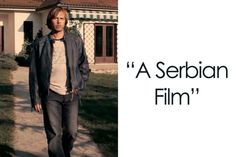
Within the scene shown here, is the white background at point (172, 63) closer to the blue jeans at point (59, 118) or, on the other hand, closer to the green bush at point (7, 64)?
the blue jeans at point (59, 118)

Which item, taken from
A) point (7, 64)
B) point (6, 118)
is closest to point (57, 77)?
point (6, 118)

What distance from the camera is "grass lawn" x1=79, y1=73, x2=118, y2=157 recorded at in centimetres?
722

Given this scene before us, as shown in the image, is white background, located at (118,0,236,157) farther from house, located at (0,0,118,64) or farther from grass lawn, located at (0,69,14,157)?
house, located at (0,0,118,64)

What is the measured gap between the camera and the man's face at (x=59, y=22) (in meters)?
5.01

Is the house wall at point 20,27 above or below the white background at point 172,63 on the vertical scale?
above

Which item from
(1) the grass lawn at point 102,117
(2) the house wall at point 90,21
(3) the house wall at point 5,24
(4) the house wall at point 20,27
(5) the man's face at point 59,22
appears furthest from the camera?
(3) the house wall at point 5,24

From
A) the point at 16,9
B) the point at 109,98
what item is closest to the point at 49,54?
the point at 109,98

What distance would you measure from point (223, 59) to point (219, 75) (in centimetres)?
9

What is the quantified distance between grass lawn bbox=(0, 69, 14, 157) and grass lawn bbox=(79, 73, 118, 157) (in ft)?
4.24

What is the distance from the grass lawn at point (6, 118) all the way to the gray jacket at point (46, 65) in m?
1.76

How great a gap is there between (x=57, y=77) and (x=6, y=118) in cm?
450

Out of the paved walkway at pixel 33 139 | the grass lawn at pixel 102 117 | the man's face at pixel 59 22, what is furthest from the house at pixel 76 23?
the man's face at pixel 59 22

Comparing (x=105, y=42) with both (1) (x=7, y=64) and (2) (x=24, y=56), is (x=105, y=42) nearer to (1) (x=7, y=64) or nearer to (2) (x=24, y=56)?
(2) (x=24, y=56)

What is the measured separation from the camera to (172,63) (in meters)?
2.74
